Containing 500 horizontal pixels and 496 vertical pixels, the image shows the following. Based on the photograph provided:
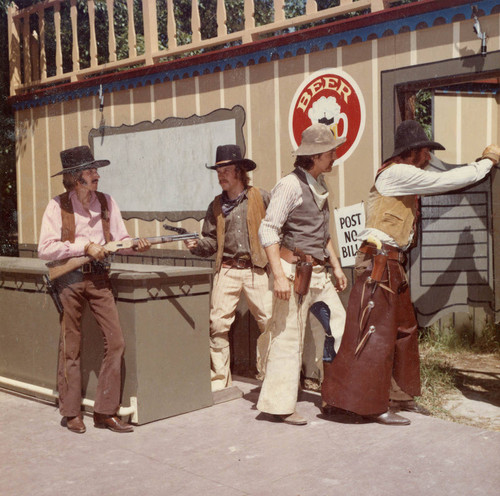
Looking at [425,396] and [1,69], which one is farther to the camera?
[1,69]

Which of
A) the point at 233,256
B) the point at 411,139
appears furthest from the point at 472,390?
the point at 411,139

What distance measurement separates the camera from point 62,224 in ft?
16.4

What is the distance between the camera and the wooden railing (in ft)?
21.7

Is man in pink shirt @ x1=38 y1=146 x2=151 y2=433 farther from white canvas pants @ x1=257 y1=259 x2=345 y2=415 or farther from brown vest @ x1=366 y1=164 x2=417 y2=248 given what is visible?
brown vest @ x1=366 y1=164 x2=417 y2=248

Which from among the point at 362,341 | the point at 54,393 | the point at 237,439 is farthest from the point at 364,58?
the point at 54,393

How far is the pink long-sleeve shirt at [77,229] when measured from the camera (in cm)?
490

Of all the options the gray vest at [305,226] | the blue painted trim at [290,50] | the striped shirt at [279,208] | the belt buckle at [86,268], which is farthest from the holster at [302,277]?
the blue painted trim at [290,50]

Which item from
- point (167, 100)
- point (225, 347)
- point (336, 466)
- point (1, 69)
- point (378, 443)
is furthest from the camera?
point (1, 69)

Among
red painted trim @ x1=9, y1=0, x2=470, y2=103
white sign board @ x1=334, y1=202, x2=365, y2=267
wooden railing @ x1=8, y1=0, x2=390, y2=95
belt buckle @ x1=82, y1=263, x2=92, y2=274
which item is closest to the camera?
belt buckle @ x1=82, y1=263, x2=92, y2=274

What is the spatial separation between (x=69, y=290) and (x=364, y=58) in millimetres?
3083

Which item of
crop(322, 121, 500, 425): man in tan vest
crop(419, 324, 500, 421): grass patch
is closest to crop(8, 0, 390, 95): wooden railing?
crop(322, 121, 500, 425): man in tan vest

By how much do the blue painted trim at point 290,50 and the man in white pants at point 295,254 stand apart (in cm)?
128

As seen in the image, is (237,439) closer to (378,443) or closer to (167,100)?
(378,443)

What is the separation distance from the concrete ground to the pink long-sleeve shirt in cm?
128
